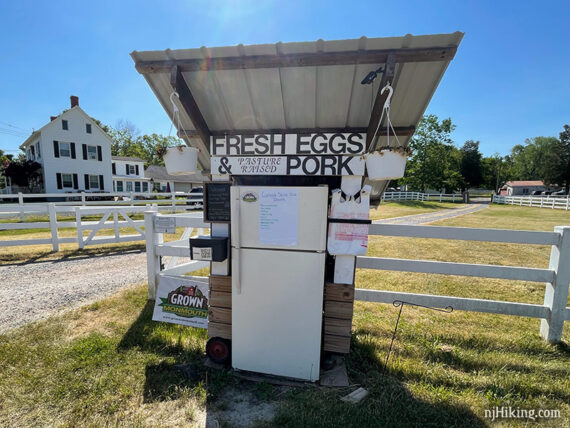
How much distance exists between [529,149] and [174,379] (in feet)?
328

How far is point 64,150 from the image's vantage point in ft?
77.8

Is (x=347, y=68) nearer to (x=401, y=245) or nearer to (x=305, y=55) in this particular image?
(x=305, y=55)

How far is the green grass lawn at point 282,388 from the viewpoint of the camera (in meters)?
2.10

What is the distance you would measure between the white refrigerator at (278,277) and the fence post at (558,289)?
110 inches

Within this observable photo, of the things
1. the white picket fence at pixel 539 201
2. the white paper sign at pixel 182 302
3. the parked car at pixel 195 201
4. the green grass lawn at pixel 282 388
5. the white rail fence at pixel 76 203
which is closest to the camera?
the green grass lawn at pixel 282 388

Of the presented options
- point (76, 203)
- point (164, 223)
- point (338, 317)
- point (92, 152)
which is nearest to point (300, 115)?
point (338, 317)

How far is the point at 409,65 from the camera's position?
200cm

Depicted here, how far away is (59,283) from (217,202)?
14.3ft

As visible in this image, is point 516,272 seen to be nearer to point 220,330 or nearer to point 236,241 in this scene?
point 236,241

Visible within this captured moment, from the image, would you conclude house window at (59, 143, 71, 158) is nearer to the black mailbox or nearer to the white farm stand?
the white farm stand

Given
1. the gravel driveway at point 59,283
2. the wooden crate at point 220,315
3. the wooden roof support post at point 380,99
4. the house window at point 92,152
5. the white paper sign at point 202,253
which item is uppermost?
the house window at point 92,152

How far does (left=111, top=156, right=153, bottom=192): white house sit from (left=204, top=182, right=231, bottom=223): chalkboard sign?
35185 mm

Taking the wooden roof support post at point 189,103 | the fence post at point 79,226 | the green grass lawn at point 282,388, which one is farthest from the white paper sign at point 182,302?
the fence post at point 79,226

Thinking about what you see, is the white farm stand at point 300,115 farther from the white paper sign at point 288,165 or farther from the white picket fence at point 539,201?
the white picket fence at point 539,201
